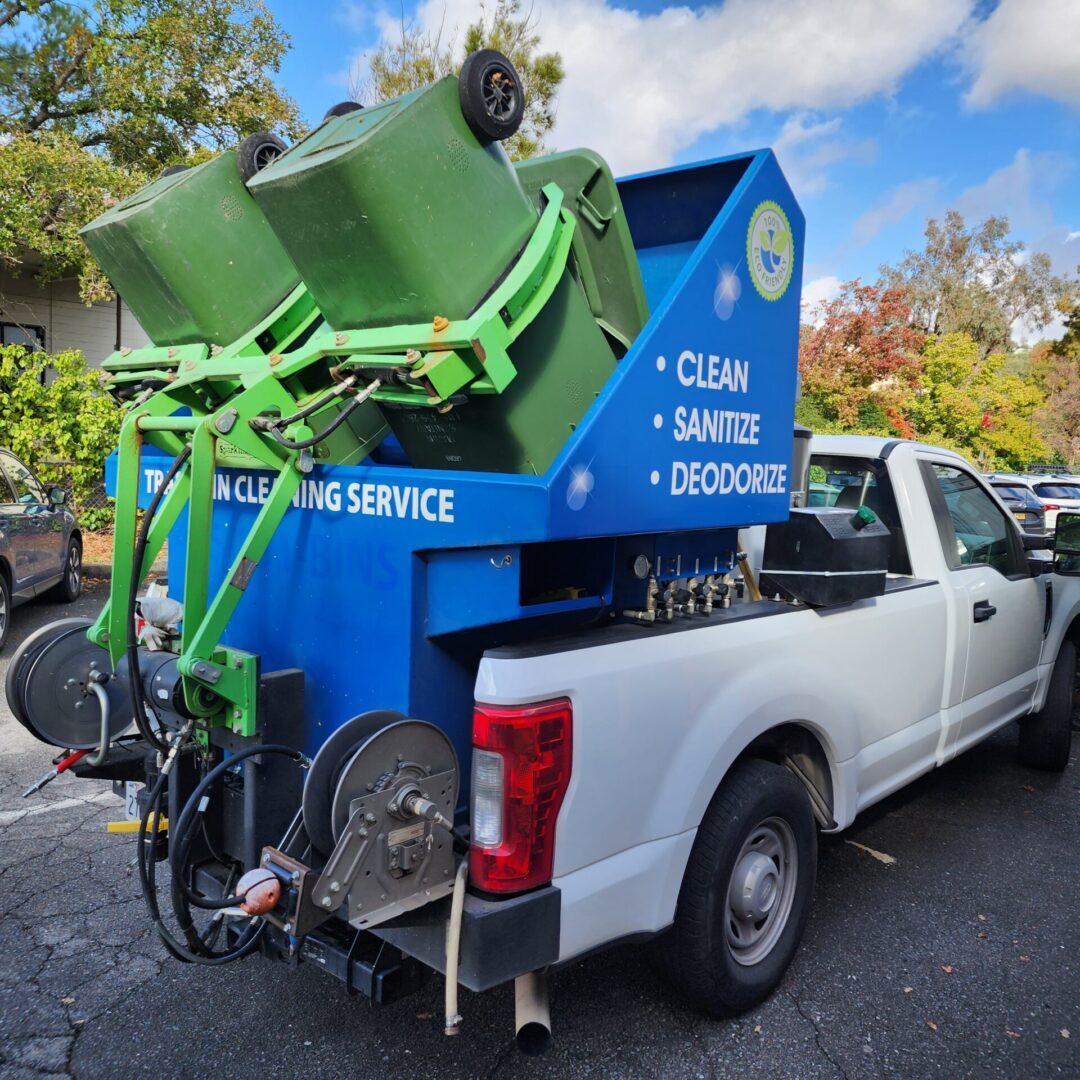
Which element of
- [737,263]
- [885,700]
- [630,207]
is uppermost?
[630,207]

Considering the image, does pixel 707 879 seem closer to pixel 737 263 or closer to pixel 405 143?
pixel 737 263

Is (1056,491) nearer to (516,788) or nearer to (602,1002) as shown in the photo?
(602,1002)

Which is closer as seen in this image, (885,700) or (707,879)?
(707,879)

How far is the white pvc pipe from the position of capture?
82.0 inches

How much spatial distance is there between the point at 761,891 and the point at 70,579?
338 inches

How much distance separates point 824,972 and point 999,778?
107 inches

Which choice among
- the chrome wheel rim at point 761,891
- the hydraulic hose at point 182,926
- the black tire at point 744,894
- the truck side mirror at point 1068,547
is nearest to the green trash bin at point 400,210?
the hydraulic hose at point 182,926

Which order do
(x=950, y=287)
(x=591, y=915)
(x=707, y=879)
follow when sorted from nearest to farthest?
(x=591, y=915) → (x=707, y=879) → (x=950, y=287)

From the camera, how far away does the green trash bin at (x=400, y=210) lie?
7.47 ft

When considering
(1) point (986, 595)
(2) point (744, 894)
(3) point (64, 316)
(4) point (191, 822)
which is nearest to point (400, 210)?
(4) point (191, 822)

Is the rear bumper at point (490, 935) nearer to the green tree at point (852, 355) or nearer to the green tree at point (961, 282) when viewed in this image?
the green tree at point (852, 355)

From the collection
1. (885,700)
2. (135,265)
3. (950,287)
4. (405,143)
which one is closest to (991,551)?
(885,700)

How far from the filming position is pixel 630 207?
3373 millimetres

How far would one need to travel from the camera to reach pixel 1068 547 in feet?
16.1
